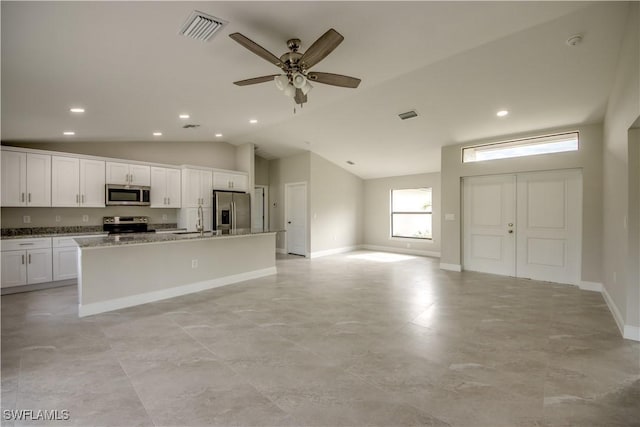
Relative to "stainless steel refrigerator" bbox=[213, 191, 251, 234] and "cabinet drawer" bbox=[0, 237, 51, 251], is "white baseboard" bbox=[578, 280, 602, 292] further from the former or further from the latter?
"cabinet drawer" bbox=[0, 237, 51, 251]

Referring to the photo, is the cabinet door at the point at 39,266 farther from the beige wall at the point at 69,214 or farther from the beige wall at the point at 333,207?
the beige wall at the point at 333,207

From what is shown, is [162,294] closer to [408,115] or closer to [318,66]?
[318,66]

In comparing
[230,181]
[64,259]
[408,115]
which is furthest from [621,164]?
[64,259]

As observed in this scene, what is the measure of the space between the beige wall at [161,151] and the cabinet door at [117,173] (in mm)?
430

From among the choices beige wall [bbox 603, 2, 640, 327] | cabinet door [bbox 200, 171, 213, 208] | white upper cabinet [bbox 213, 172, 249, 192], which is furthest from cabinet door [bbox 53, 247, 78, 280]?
beige wall [bbox 603, 2, 640, 327]

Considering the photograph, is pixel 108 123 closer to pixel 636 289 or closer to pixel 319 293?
pixel 319 293

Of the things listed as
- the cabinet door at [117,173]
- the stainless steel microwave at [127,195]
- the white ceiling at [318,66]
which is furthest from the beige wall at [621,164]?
the cabinet door at [117,173]

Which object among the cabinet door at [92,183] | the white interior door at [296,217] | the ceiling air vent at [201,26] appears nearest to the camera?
the ceiling air vent at [201,26]

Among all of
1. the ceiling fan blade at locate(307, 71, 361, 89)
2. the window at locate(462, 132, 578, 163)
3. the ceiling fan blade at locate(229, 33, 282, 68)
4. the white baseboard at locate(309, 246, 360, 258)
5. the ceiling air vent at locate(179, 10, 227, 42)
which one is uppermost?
the ceiling air vent at locate(179, 10, 227, 42)

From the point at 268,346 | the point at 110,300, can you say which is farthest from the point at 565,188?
the point at 110,300

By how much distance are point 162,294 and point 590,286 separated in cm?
643

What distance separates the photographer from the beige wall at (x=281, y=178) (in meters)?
7.90

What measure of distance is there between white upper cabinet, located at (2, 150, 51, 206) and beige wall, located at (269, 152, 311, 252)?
194 inches

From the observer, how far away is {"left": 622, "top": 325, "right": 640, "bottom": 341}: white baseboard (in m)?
2.88
